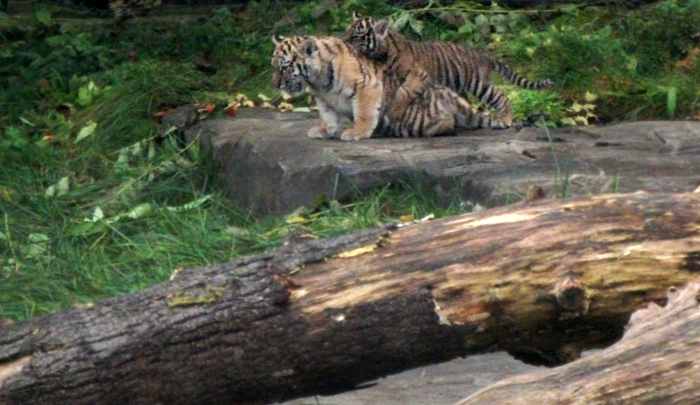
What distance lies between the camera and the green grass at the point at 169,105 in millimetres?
4824

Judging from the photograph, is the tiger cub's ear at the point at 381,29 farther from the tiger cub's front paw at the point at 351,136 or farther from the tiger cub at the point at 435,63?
the tiger cub's front paw at the point at 351,136

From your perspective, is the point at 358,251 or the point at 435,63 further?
the point at 435,63

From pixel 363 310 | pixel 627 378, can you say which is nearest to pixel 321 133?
pixel 363 310

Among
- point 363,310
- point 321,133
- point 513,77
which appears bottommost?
point 321,133

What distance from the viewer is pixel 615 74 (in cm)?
726

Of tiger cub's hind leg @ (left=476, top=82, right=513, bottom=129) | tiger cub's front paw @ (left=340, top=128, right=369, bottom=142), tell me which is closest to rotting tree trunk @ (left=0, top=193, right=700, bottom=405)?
tiger cub's front paw @ (left=340, top=128, right=369, bottom=142)

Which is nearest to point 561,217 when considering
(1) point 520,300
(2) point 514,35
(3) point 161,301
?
(1) point 520,300

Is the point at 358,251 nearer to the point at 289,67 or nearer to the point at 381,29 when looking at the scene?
the point at 289,67

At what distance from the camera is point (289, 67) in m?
5.99

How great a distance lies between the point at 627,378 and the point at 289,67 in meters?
3.80

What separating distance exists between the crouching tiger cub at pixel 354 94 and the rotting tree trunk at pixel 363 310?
2.87m

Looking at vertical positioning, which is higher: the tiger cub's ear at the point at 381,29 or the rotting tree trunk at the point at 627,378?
the tiger cub's ear at the point at 381,29

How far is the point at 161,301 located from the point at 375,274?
0.61 meters

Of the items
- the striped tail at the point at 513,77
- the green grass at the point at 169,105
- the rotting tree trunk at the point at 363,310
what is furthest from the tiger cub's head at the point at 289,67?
the rotting tree trunk at the point at 363,310
